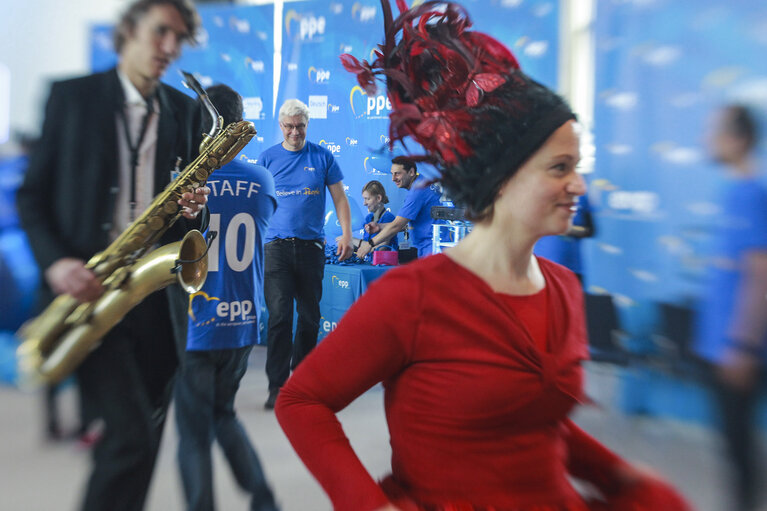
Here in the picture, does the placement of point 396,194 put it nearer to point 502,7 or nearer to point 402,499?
point 502,7

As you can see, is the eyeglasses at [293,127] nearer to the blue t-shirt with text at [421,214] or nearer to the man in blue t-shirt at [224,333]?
the blue t-shirt with text at [421,214]

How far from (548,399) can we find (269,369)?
12.1 feet

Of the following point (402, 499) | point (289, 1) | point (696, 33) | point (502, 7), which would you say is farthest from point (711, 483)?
point (289, 1)

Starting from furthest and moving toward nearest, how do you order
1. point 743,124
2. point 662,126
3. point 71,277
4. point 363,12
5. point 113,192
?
point 363,12, point 662,126, point 743,124, point 113,192, point 71,277

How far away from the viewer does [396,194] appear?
20.2 ft

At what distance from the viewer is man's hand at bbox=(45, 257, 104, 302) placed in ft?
5.98

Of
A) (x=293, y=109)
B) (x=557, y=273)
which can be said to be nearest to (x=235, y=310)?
(x=557, y=273)

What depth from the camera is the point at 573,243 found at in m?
4.45

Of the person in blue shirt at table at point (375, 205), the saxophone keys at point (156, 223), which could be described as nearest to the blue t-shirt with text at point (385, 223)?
the person in blue shirt at table at point (375, 205)

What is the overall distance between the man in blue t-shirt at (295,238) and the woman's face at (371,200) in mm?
1043

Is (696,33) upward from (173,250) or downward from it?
upward

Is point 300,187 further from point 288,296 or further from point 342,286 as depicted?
point 342,286

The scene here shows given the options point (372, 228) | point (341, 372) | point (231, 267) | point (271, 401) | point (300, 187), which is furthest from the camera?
Answer: point (372, 228)

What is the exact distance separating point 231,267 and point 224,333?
0.90 ft
